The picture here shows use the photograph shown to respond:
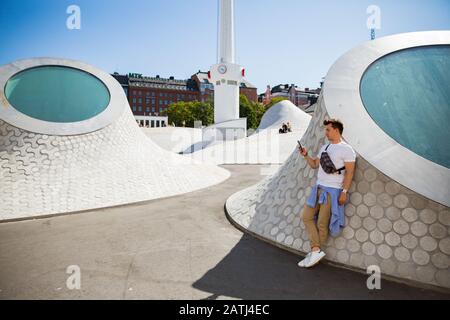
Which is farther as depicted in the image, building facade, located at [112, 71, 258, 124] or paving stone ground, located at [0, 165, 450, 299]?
building facade, located at [112, 71, 258, 124]

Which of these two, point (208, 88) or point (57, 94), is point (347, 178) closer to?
point (57, 94)

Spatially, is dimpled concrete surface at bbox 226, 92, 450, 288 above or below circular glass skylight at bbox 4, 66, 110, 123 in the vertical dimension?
below

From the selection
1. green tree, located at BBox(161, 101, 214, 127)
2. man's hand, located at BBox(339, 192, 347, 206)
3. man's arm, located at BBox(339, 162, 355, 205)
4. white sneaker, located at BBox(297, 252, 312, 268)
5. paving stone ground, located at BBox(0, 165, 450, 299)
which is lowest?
paving stone ground, located at BBox(0, 165, 450, 299)

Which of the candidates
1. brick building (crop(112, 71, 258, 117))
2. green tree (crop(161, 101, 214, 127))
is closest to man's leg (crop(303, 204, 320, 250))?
green tree (crop(161, 101, 214, 127))

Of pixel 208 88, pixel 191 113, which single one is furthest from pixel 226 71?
pixel 208 88

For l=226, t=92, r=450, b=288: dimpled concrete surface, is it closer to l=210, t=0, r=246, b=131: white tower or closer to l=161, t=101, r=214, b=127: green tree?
l=210, t=0, r=246, b=131: white tower

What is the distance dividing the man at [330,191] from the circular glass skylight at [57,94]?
30.6 feet

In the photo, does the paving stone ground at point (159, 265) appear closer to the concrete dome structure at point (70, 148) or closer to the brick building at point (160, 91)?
the concrete dome structure at point (70, 148)

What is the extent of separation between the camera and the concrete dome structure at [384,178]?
3.66m

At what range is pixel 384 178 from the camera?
4.00 m

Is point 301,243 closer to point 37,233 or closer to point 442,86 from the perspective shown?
point 442,86

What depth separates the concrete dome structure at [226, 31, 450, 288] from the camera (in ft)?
12.0

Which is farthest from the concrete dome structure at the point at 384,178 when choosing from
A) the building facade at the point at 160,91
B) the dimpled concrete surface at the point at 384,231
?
the building facade at the point at 160,91
